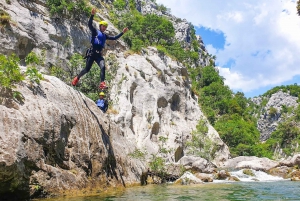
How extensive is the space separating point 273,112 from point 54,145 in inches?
4908

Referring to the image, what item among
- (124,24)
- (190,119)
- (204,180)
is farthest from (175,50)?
(204,180)

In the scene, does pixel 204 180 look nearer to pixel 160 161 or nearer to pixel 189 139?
pixel 160 161

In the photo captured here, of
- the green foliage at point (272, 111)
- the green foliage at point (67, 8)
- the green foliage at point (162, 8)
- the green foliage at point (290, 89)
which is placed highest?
the green foliage at point (162, 8)

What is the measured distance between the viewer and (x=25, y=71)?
33.2 ft

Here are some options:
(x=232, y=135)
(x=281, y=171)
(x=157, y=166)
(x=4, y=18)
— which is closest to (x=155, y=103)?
(x=281, y=171)

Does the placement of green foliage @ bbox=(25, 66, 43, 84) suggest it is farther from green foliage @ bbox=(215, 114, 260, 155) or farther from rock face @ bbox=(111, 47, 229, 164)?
green foliage @ bbox=(215, 114, 260, 155)

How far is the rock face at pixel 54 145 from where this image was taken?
745cm

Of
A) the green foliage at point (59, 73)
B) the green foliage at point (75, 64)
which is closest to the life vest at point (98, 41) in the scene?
the green foliage at point (59, 73)

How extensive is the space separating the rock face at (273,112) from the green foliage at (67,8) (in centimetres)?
9786

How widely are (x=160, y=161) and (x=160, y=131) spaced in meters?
21.0

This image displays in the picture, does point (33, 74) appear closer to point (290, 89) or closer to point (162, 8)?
point (162, 8)

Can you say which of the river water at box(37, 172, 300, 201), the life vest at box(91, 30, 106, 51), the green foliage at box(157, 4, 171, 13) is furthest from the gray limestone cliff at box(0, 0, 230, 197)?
the green foliage at box(157, 4, 171, 13)

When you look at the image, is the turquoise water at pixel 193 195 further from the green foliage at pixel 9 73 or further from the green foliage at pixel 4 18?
the green foliage at pixel 4 18

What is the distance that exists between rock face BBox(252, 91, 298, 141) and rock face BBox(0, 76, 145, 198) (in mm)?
114636
